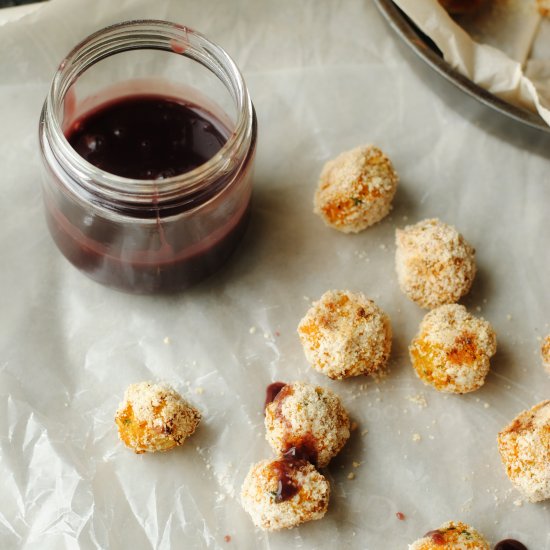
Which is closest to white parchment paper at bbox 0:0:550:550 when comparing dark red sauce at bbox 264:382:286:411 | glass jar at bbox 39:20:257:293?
dark red sauce at bbox 264:382:286:411

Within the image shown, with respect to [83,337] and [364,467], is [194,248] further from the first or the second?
[364,467]

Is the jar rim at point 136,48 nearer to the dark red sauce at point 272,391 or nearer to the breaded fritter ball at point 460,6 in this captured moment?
the dark red sauce at point 272,391

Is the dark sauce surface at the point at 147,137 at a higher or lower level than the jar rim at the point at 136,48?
lower

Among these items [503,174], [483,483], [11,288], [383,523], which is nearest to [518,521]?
[483,483]

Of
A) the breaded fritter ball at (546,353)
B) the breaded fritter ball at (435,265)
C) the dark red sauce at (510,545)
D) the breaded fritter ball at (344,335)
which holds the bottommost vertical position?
the dark red sauce at (510,545)

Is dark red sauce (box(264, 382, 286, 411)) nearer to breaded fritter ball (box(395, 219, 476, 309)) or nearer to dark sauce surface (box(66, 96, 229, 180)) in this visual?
breaded fritter ball (box(395, 219, 476, 309))

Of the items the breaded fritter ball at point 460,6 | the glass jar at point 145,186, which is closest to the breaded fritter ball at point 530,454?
the glass jar at point 145,186
